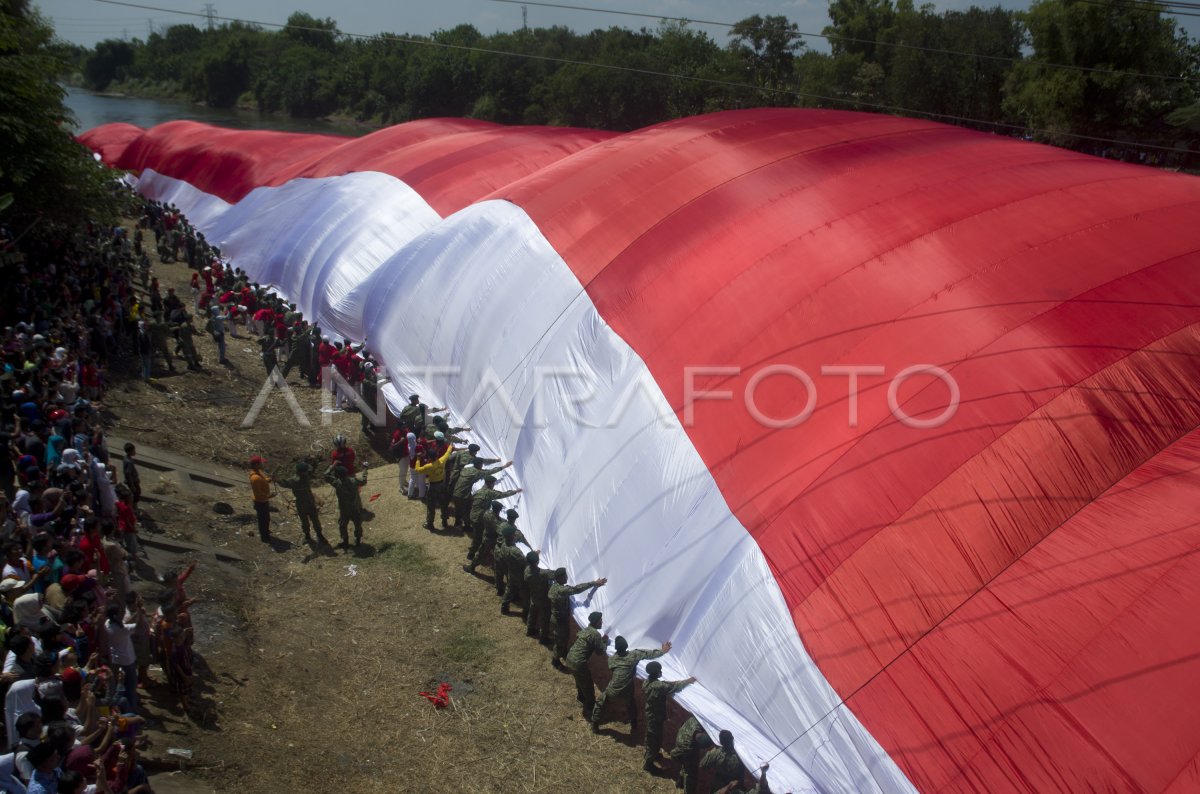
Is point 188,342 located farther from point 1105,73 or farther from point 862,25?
point 862,25

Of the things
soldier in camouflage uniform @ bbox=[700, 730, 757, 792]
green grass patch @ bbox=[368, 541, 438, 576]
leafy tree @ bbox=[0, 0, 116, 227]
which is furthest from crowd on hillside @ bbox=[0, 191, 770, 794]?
leafy tree @ bbox=[0, 0, 116, 227]

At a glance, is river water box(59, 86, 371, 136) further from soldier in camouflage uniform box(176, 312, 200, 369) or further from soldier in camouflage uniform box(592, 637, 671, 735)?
soldier in camouflage uniform box(592, 637, 671, 735)

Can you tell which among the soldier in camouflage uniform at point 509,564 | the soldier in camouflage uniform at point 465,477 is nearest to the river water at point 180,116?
the soldier in camouflage uniform at point 465,477

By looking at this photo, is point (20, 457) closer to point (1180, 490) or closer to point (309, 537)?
point (309, 537)

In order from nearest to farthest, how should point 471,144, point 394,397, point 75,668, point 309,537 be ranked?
point 75,668
point 309,537
point 394,397
point 471,144

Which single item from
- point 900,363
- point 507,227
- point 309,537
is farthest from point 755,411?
point 507,227
